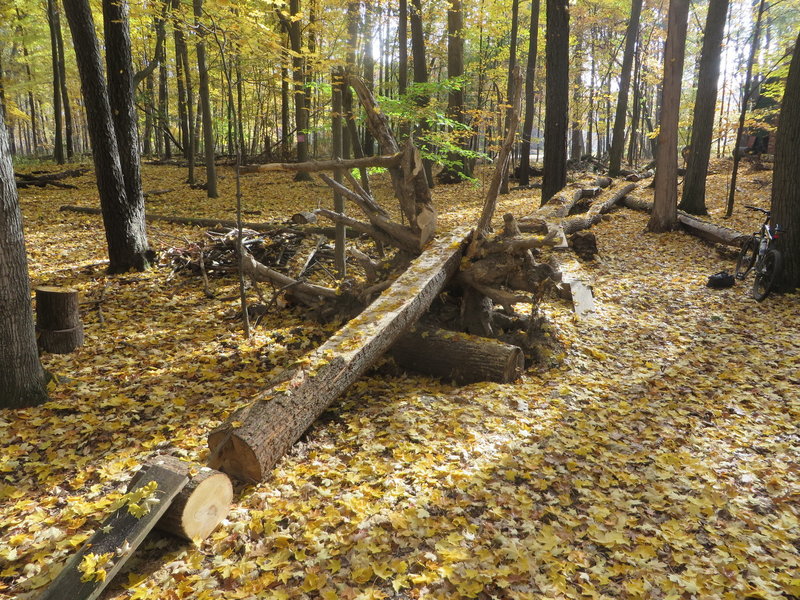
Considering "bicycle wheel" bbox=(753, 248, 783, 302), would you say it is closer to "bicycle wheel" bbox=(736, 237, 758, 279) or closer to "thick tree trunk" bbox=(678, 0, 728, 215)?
"bicycle wheel" bbox=(736, 237, 758, 279)

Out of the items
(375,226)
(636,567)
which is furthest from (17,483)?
(375,226)

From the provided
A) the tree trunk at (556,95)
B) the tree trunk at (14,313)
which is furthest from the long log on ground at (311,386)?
the tree trunk at (556,95)

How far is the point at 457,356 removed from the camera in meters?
5.27

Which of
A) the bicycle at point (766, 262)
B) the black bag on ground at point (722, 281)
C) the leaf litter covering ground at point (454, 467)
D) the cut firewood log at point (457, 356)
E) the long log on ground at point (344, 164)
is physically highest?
the long log on ground at point (344, 164)

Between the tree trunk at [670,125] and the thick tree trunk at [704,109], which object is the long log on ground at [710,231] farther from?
the thick tree trunk at [704,109]

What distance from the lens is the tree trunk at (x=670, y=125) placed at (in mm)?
10766

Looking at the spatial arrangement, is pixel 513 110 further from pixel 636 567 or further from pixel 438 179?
pixel 438 179

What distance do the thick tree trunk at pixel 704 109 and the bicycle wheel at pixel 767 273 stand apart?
5651 millimetres

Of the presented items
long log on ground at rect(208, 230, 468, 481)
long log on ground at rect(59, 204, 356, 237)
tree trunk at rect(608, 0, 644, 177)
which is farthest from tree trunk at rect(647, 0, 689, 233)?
long log on ground at rect(208, 230, 468, 481)

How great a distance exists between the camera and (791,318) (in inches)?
266

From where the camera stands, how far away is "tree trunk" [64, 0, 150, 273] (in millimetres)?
7168

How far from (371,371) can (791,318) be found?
239 inches

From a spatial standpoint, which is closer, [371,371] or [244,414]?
[244,414]

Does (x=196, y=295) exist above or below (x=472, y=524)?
above
